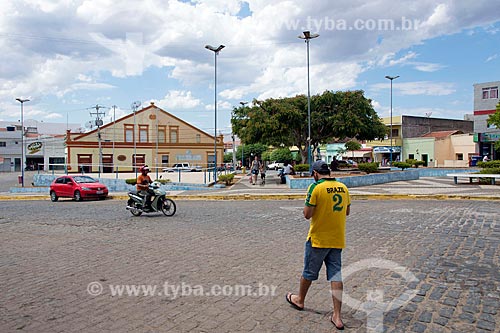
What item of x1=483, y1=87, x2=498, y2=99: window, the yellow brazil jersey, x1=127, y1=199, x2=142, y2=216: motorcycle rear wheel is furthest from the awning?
the yellow brazil jersey

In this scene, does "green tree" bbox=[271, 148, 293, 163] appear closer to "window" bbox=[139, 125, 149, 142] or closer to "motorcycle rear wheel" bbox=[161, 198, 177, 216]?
"window" bbox=[139, 125, 149, 142]

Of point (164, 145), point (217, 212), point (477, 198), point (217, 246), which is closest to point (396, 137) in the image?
point (164, 145)

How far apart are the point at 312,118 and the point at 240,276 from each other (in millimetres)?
24557

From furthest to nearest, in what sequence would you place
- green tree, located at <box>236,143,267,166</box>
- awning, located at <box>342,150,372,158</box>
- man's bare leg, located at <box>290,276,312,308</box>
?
green tree, located at <box>236,143,267,166</box>
awning, located at <box>342,150,372,158</box>
man's bare leg, located at <box>290,276,312,308</box>

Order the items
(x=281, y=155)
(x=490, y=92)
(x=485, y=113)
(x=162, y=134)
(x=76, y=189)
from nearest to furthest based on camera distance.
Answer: (x=76, y=189) → (x=490, y=92) → (x=485, y=113) → (x=162, y=134) → (x=281, y=155)

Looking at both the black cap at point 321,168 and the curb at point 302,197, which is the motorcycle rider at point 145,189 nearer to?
the curb at point 302,197

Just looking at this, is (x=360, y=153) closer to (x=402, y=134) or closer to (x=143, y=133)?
(x=402, y=134)

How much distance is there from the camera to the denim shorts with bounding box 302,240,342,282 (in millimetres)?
4363

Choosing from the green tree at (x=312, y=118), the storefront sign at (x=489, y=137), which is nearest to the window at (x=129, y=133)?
the green tree at (x=312, y=118)

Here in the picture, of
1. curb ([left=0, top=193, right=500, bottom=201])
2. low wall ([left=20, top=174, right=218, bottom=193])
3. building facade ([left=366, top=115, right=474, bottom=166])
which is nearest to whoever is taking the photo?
curb ([left=0, top=193, right=500, bottom=201])

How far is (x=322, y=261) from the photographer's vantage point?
443 centimetres

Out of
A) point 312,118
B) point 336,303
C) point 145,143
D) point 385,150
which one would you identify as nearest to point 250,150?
point 145,143

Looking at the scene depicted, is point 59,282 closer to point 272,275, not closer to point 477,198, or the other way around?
point 272,275

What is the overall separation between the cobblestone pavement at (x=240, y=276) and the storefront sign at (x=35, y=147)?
74.1 metres
